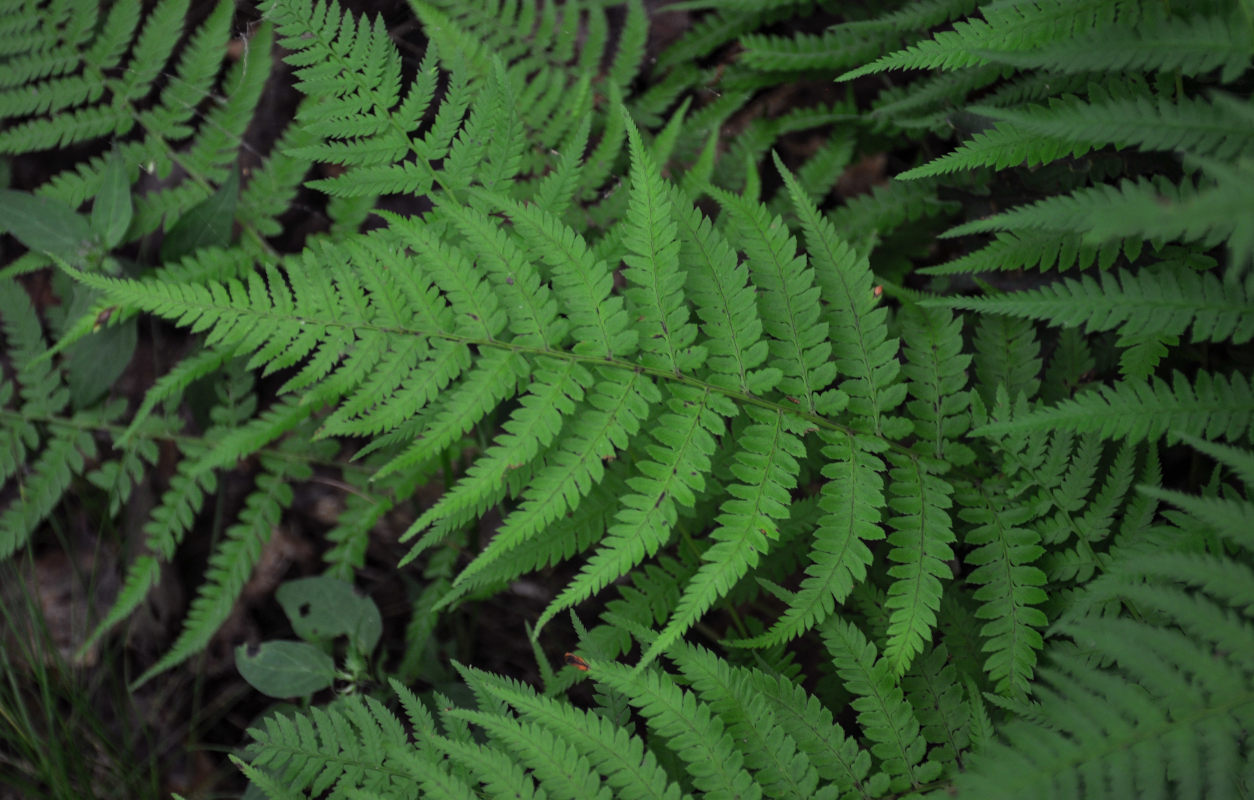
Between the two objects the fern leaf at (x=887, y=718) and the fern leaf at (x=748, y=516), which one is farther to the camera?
the fern leaf at (x=887, y=718)

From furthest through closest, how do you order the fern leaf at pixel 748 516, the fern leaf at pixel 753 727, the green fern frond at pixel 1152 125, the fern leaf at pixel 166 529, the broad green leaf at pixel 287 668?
the fern leaf at pixel 166 529
the broad green leaf at pixel 287 668
the fern leaf at pixel 753 727
the fern leaf at pixel 748 516
the green fern frond at pixel 1152 125

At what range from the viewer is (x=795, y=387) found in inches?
87.2

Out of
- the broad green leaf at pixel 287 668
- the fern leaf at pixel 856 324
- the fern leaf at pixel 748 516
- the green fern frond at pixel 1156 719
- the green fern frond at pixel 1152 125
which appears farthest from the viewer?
the broad green leaf at pixel 287 668

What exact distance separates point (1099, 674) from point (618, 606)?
4.28 feet

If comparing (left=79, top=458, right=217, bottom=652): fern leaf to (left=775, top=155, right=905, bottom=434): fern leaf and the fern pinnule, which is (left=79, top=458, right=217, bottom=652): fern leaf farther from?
the fern pinnule

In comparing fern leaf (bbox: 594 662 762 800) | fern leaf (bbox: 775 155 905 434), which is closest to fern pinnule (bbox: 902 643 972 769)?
fern leaf (bbox: 594 662 762 800)

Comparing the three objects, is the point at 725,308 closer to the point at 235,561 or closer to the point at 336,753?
the point at 336,753

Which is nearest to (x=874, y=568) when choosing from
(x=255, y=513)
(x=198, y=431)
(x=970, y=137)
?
(x=970, y=137)

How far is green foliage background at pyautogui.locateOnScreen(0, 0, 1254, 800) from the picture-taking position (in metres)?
1.83

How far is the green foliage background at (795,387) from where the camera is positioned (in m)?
1.83

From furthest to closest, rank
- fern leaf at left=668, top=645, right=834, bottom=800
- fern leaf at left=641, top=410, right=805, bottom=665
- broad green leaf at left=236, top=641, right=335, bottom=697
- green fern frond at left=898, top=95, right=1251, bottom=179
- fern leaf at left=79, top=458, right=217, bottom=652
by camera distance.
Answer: fern leaf at left=79, top=458, right=217, bottom=652 → broad green leaf at left=236, top=641, right=335, bottom=697 → fern leaf at left=668, top=645, right=834, bottom=800 → fern leaf at left=641, top=410, right=805, bottom=665 → green fern frond at left=898, top=95, right=1251, bottom=179

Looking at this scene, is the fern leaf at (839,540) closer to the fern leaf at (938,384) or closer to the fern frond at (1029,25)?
the fern leaf at (938,384)

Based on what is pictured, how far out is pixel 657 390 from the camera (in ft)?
7.04

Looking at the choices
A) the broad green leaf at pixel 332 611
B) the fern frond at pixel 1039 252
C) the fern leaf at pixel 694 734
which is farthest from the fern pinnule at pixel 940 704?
the broad green leaf at pixel 332 611
